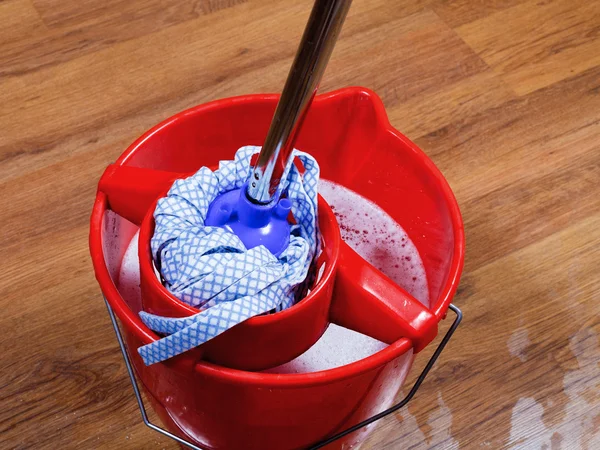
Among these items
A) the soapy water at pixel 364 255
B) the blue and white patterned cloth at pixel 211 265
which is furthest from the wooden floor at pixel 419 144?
the blue and white patterned cloth at pixel 211 265

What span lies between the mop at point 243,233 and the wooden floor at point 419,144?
267mm

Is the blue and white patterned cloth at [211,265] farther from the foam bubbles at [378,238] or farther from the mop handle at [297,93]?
the foam bubbles at [378,238]

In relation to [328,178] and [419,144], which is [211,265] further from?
[419,144]

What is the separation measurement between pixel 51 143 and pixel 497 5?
0.60 metres

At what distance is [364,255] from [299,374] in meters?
0.23

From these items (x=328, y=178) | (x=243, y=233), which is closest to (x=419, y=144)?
(x=328, y=178)

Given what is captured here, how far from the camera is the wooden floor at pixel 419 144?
71cm

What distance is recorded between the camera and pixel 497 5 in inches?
40.0

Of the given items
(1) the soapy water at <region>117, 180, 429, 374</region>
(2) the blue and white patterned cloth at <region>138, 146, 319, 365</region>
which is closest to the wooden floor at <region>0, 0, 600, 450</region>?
(1) the soapy water at <region>117, 180, 429, 374</region>

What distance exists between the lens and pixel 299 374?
1.49 ft

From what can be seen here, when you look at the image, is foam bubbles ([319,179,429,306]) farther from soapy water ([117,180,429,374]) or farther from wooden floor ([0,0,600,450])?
wooden floor ([0,0,600,450])

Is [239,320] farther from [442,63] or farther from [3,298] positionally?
[442,63]

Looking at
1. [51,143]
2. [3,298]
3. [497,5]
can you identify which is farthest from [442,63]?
[3,298]

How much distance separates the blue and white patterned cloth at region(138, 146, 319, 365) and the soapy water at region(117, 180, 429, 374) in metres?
0.10
